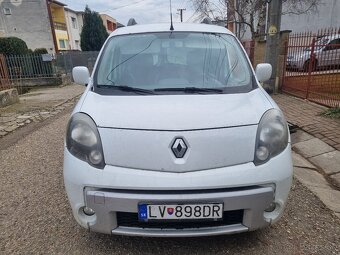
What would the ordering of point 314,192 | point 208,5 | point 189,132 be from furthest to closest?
point 208,5
point 314,192
point 189,132

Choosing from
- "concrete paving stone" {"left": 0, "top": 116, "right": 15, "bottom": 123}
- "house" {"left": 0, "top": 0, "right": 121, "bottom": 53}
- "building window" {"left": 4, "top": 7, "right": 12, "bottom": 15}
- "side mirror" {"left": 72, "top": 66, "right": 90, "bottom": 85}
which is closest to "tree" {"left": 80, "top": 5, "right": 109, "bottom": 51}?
"house" {"left": 0, "top": 0, "right": 121, "bottom": 53}

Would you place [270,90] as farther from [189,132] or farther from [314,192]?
[189,132]

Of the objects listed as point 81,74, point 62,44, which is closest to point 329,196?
point 81,74

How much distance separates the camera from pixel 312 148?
4418 millimetres

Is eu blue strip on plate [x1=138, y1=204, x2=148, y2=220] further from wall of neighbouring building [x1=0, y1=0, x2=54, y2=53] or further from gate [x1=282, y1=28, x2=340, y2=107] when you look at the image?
wall of neighbouring building [x1=0, y1=0, x2=54, y2=53]

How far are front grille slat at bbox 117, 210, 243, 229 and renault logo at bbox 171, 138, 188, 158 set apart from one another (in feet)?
1.63

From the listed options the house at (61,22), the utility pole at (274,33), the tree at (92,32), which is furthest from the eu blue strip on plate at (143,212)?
the house at (61,22)

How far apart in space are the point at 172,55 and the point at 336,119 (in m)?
4.03

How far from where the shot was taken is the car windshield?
2746 mm

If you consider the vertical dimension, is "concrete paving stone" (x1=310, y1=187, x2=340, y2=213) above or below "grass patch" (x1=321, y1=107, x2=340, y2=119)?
below

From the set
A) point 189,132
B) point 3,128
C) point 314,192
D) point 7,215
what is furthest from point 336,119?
point 3,128

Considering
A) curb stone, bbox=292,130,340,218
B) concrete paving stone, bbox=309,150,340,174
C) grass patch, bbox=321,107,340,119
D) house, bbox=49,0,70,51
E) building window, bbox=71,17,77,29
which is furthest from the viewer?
→ building window, bbox=71,17,77,29

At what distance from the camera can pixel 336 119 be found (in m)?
5.59

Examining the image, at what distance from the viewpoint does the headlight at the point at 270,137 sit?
207 cm
